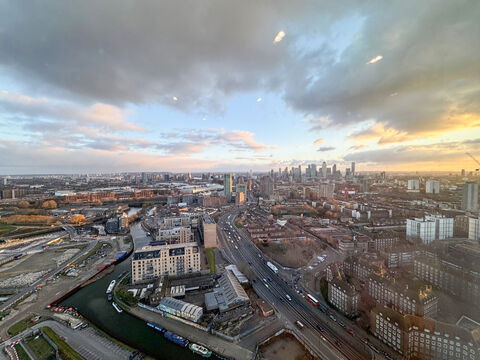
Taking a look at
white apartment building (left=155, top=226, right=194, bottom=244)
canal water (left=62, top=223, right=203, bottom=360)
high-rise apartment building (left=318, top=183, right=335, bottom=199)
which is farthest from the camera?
high-rise apartment building (left=318, top=183, right=335, bottom=199)

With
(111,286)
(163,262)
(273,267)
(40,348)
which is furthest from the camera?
(273,267)

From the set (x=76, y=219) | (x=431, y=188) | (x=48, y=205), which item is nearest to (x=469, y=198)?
(x=431, y=188)

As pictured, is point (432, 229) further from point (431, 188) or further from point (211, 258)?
point (211, 258)

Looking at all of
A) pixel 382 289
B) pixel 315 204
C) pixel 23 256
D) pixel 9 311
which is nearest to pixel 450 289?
pixel 382 289

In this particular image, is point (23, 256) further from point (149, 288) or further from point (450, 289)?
point (450, 289)

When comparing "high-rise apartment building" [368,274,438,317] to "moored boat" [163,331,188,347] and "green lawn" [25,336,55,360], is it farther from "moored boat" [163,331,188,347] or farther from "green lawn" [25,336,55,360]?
"green lawn" [25,336,55,360]

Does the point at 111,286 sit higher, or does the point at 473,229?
the point at 473,229

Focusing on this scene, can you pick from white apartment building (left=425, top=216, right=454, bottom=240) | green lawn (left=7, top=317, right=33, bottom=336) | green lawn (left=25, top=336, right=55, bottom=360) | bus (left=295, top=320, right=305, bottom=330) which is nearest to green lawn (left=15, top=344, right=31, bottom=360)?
green lawn (left=25, top=336, right=55, bottom=360)
